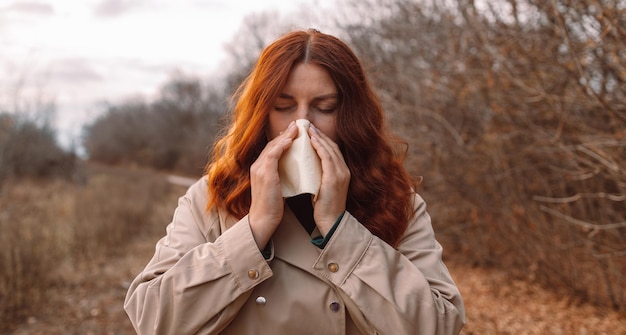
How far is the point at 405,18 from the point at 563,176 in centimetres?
402

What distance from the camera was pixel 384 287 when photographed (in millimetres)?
1637

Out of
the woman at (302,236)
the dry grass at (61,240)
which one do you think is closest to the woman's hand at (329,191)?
the woman at (302,236)

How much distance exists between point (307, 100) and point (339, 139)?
0.21m

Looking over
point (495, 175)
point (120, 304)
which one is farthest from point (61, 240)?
point (495, 175)

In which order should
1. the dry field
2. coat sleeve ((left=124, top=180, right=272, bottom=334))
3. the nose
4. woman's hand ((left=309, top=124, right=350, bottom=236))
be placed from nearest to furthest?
1. coat sleeve ((left=124, top=180, right=272, bottom=334))
2. woman's hand ((left=309, top=124, right=350, bottom=236))
3. the nose
4. the dry field

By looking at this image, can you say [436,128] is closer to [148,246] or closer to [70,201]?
[148,246]

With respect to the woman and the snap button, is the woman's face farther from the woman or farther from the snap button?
the snap button

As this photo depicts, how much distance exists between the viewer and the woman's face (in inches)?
74.6

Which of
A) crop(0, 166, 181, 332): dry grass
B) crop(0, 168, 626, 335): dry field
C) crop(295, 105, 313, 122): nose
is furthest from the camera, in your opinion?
crop(0, 166, 181, 332): dry grass

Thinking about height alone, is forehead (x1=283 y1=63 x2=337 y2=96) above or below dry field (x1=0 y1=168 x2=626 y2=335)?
above

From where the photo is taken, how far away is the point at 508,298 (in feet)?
21.1

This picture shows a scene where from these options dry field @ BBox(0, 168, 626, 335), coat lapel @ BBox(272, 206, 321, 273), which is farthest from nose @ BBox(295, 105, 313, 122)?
dry field @ BBox(0, 168, 626, 335)

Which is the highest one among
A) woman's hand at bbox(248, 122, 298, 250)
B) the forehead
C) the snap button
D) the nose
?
the forehead

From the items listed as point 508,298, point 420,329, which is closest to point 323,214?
point 420,329
